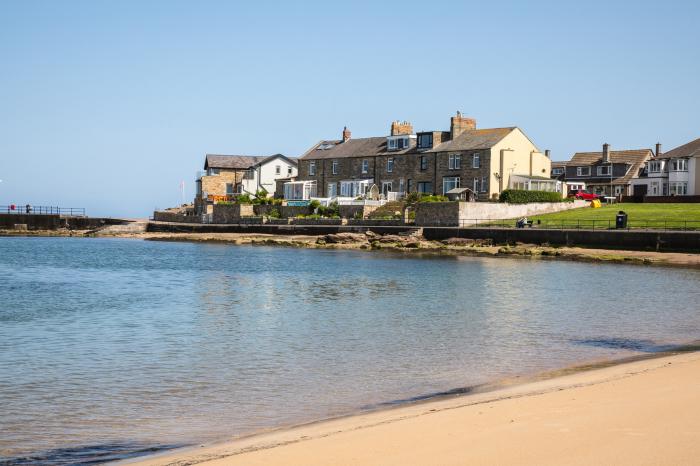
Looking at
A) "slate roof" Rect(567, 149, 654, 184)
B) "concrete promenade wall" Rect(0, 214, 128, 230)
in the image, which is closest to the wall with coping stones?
"concrete promenade wall" Rect(0, 214, 128, 230)

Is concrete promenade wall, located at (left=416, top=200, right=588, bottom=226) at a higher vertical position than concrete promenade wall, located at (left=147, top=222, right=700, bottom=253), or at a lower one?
higher

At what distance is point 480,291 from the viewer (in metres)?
32.8

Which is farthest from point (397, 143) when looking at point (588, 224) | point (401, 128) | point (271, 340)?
point (271, 340)

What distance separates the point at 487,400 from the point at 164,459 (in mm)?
5300

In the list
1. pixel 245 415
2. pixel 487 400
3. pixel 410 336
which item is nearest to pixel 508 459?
pixel 487 400

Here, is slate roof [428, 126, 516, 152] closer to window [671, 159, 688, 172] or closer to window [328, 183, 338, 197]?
window [328, 183, 338, 197]

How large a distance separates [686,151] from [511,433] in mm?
87180

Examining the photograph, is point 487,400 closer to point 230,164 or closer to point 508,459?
point 508,459

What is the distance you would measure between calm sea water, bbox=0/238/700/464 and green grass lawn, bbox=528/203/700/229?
48.7 ft

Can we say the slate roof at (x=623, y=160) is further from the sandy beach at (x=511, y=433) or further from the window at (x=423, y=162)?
the sandy beach at (x=511, y=433)

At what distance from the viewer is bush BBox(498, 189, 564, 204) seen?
69000 millimetres

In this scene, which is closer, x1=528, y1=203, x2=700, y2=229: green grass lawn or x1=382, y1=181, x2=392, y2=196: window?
x1=528, y1=203, x2=700, y2=229: green grass lawn

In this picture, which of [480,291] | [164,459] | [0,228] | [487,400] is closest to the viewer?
[164,459]

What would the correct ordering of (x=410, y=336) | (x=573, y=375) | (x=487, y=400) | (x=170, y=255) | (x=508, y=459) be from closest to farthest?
(x=508, y=459), (x=487, y=400), (x=573, y=375), (x=410, y=336), (x=170, y=255)
